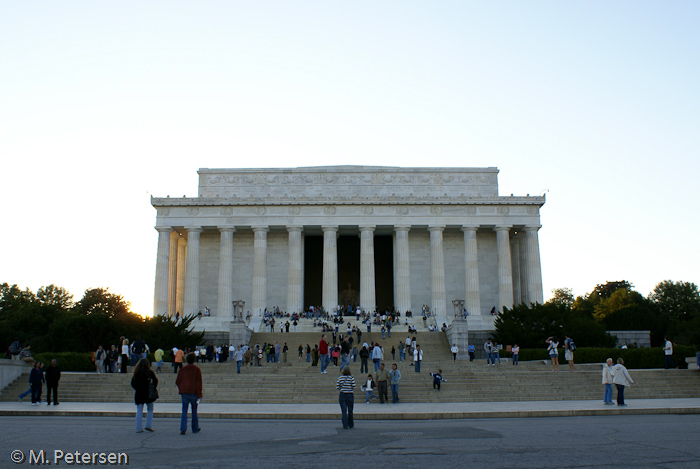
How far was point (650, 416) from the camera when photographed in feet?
62.9

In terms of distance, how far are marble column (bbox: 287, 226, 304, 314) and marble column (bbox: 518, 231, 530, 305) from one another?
21830 millimetres

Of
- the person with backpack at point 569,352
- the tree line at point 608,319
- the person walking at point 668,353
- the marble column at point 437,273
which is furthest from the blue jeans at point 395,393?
the marble column at point 437,273

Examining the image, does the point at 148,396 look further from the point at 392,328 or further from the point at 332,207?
the point at 332,207

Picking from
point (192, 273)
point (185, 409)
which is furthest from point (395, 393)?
point (192, 273)

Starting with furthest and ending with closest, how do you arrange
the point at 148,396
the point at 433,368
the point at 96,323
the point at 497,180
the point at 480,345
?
the point at 497,180, the point at 480,345, the point at 96,323, the point at 433,368, the point at 148,396

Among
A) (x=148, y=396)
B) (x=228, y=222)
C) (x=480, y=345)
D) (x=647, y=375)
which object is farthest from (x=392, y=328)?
(x=148, y=396)

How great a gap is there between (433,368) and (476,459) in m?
24.0

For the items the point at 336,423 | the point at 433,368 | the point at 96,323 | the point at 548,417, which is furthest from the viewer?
the point at 96,323

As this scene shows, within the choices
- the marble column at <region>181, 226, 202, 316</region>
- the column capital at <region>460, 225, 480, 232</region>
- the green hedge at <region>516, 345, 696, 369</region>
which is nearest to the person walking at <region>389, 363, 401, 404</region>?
the green hedge at <region>516, 345, 696, 369</region>

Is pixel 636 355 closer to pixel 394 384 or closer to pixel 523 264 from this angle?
pixel 394 384

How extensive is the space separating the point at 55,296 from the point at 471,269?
61.4 metres

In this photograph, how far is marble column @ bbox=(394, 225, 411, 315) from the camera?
61.8 m

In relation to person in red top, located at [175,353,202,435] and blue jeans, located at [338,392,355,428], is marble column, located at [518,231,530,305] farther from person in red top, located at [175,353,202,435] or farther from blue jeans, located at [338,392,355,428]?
person in red top, located at [175,353,202,435]

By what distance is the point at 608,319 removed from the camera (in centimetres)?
6166
